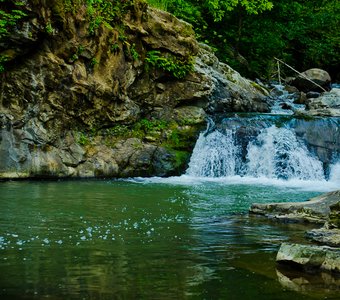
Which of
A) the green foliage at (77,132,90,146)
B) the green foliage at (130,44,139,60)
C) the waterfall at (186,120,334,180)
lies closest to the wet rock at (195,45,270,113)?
the waterfall at (186,120,334,180)

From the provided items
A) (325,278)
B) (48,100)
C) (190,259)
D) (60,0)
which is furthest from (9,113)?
(325,278)

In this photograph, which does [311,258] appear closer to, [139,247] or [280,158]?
[139,247]

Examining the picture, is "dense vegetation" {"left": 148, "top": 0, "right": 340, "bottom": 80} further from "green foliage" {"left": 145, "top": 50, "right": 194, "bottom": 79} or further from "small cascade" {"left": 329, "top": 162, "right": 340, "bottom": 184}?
"small cascade" {"left": 329, "top": 162, "right": 340, "bottom": 184}

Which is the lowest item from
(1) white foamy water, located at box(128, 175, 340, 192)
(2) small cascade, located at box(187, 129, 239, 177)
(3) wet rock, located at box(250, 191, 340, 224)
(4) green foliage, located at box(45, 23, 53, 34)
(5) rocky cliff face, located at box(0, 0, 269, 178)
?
(3) wet rock, located at box(250, 191, 340, 224)

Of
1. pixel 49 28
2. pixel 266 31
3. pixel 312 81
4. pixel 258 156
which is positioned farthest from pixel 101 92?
pixel 266 31

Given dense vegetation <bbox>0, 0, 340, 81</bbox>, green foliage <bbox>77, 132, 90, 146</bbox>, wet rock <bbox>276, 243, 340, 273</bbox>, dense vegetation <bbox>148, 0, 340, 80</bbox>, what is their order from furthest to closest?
dense vegetation <bbox>148, 0, 340, 80</bbox>
dense vegetation <bbox>0, 0, 340, 81</bbox>
green foliage <bbox>77, 132, 90, 146</bbox>
wet rock <bbox>276, 243, 340, 273</bbox>

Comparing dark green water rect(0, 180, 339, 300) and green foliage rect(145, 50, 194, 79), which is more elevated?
green foliage rect(145, 50, 194, 79)

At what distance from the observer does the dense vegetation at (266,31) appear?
26641 mm

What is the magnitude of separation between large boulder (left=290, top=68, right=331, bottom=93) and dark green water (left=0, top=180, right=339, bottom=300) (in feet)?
50.3

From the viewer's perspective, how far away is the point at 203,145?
19.8 meters

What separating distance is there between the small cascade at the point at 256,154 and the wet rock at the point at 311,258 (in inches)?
480

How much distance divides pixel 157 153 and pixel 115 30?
409 cm

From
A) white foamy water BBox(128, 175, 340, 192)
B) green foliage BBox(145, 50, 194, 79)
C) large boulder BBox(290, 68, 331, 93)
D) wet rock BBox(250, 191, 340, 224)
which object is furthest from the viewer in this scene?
large boulder BBox(290, 68, 331, 93)

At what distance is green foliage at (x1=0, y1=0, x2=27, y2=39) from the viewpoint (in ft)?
52.4
